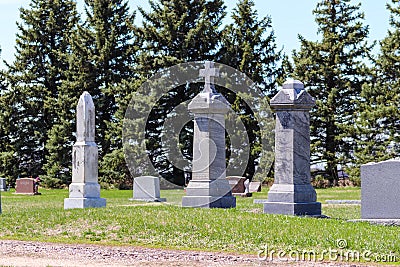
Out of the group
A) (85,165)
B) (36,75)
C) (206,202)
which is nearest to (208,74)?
(206,202)

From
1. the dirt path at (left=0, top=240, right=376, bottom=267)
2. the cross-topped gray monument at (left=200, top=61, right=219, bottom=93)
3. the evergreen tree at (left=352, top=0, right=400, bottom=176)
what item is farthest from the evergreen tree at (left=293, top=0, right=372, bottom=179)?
the dirt path at (left=0, top=240, right=376, bottom=267)

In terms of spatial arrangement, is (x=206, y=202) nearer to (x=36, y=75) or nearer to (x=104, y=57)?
(x=104, y=57)

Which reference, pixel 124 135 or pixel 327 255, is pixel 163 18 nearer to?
pixel 124 135

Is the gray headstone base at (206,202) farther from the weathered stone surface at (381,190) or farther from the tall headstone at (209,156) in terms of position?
the weathered stone surface at (381,190)

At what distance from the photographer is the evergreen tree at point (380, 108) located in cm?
3672

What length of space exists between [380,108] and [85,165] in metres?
21.5

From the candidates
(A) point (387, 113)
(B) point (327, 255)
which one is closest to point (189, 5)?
(A) point (387, 113)

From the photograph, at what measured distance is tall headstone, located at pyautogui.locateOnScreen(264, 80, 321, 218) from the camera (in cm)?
1509

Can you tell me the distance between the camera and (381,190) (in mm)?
13516

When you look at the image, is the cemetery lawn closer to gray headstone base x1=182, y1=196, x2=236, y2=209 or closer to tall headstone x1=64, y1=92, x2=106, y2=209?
gray headstone base x1=182, y1=196, x2=236, y2=209

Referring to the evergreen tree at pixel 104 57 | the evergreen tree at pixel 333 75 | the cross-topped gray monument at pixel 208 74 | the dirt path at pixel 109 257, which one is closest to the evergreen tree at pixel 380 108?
the evergreen tree at pixel 333 75

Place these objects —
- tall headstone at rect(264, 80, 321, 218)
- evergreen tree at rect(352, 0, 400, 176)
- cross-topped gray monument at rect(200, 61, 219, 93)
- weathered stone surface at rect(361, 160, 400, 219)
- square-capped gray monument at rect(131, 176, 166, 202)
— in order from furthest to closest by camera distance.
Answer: evergreen tree at rect(352, 0, 400, 176)
square-capped gray monument at rect(131, 176, 166, 202)
cross-topped gray monument at rect(200, 61, 219, 93)
tall headstone at rect(264, 80, 321, 218)
weathered stone surface at rect(361, 160, 400, 219)

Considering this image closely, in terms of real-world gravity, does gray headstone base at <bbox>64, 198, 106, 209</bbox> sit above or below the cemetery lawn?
above

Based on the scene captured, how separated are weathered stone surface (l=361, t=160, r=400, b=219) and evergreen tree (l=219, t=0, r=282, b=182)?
1001 inches
